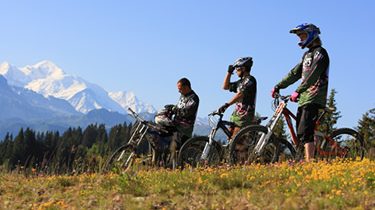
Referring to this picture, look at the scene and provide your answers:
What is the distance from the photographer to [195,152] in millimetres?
10445

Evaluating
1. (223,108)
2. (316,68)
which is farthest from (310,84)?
(223,108)

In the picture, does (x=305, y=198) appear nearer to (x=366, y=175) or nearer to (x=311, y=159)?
(x=366, y=175)

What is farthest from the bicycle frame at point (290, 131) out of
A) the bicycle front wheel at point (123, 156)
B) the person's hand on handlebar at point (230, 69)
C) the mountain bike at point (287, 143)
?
the bicycle front wheel at point (123, 156)

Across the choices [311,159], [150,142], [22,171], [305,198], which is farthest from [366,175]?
[22,171]

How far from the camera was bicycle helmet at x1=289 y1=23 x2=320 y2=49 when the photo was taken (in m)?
8.92

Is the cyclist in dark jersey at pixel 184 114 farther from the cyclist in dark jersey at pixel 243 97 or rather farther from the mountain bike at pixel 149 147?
the cyclist in dark jersey at pixel 243 97

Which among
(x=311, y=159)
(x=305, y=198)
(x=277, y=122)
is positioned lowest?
(x=305, y=198)

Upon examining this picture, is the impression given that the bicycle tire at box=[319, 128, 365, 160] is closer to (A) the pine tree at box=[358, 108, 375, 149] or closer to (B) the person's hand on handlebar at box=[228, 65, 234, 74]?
(B) the person's hand on handlebar at box=[228, 65, 234, 74]

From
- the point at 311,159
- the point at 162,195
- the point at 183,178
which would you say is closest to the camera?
the point at 162,195

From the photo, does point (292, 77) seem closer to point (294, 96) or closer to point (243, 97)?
point (294, 96)

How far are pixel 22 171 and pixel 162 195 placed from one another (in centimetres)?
487

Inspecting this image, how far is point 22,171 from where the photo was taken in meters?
10.4

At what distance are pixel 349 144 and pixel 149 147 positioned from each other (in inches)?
168

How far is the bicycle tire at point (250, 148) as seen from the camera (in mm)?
9273
